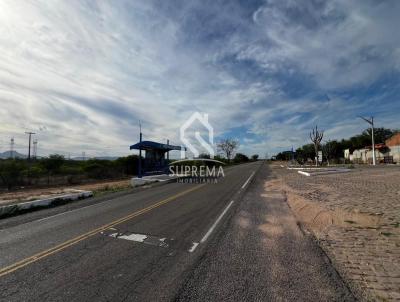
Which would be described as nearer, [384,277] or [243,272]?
[384,277]

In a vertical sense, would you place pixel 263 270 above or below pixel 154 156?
below

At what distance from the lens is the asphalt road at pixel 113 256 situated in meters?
3.90

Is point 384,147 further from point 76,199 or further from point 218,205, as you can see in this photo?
point 76,199

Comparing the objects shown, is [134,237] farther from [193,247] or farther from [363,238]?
[363,238]

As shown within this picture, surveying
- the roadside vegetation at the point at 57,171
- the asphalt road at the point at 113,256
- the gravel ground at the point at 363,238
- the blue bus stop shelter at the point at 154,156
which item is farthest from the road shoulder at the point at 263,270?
the roadside vegetation at the point at 57,171

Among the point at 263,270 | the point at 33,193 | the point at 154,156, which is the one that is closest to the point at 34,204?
the point at 33,193

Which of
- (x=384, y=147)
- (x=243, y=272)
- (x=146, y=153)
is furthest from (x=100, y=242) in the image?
(x=384, y=147)

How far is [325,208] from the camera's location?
9.03 m

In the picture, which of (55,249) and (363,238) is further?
(363,238)

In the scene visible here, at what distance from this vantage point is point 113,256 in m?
5.29

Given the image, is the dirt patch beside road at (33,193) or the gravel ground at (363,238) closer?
the gravel ground at (363,238)

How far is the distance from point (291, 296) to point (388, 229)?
463cm

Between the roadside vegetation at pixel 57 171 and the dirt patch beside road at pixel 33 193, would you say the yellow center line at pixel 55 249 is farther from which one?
the roadside vegetation at pixel 57 171

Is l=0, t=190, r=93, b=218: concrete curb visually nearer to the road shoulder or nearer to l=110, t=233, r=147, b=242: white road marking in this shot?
l=110, t=233, r=147, b=242: white road marking
